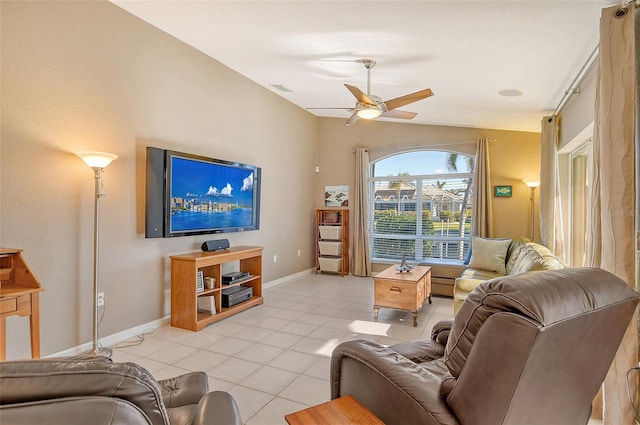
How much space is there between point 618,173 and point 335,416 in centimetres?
194

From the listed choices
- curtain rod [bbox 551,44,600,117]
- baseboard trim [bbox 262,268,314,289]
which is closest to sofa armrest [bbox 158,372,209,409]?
curtain rod [bbox 551,44,600,117]

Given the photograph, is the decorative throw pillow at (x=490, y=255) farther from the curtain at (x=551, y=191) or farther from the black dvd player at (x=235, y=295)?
the black dvd player at (x=235, y=295)

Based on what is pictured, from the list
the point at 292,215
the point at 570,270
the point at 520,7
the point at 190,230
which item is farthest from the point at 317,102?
the point at 570,270

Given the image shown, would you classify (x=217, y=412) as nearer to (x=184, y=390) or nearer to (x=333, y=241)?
(x=184, y=390)

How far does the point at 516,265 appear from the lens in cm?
397

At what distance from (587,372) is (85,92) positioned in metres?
3.95

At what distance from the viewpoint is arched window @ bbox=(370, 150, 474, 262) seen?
20.2 feet

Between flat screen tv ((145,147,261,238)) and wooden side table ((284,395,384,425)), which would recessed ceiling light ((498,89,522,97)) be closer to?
flat screen tv ((145,147,261,238))

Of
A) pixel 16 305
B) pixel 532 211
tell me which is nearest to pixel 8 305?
pixel 16 305

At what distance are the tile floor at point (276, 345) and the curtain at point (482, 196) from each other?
158 cm

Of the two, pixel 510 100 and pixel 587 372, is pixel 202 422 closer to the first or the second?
pixel 587 372

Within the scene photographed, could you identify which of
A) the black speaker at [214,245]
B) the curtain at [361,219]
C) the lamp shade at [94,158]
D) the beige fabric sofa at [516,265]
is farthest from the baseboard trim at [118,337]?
the curtain at [361,219]

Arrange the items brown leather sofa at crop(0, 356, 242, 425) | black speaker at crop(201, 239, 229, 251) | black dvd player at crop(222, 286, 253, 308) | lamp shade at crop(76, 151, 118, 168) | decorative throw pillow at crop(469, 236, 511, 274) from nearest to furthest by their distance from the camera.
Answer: brown leather sofa at crop(0, 356, 242, 425), lamp shade at crop(76, 151, 118, 168), black speaker at crop(201, 239, 229, 251), black dvd player at crop(222, 286, 253, 308), decorative throw pillow at crop(469, 236, 511, 274)

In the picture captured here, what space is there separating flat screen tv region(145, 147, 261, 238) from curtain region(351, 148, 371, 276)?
A: 90.3 inches
